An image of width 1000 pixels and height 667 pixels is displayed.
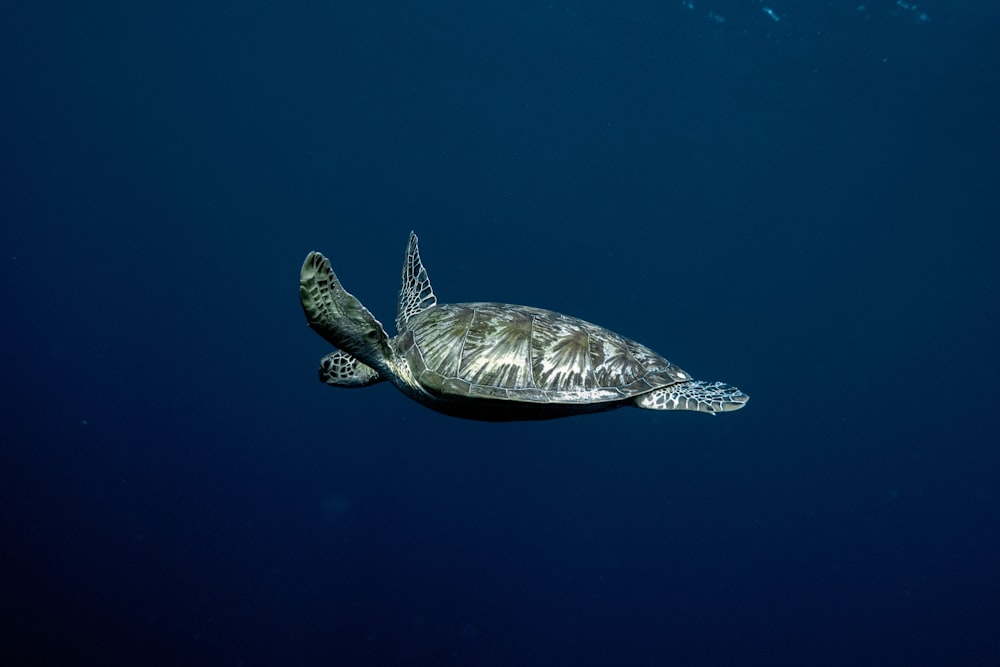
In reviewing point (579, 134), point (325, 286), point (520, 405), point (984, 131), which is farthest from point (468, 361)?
point (579, 134)

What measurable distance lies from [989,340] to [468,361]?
3712cm

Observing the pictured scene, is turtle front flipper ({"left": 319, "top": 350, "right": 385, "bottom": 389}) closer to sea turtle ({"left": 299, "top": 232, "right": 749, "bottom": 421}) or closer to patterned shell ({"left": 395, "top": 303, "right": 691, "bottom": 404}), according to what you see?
sea turtle ({"left": 299, "top": 232, "right": 749, "bottom": 421})

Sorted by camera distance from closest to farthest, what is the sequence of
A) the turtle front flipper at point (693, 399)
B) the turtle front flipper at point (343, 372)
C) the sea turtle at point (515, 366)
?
the sea turtle at point (515, 366)
the turtle front flipper at point (693, 399)
the turtle front flipper at point (343, 372)

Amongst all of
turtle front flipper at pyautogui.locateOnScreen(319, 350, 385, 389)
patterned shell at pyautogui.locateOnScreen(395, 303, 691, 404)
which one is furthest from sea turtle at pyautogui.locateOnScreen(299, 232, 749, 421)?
turtle front flipper at pyautogui.locateOnScreen(319, 350, 385, 389)

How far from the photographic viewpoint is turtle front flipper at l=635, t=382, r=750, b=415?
383 cm

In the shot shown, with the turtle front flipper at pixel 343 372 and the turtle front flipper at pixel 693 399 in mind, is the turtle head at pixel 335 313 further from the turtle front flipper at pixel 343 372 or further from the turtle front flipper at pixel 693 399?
the turtle front flipper at pixel 693 399

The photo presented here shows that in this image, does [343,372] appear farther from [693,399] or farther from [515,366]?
[693,399]

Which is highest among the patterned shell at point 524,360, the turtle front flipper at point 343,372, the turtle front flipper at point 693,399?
the patterned shell at point 524,360

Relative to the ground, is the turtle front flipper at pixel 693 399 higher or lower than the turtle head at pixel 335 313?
lower

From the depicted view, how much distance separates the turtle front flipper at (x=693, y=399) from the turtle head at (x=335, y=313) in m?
2.04

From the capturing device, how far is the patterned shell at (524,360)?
147 inches

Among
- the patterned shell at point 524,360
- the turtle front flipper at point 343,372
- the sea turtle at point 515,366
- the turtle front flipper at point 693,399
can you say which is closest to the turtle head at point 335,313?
the sea turtle at point 515,366

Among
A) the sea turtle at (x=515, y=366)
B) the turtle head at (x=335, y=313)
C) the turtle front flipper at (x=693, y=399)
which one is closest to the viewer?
the turtle head at (x=335, y=313)

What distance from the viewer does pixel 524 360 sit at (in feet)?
12.6
